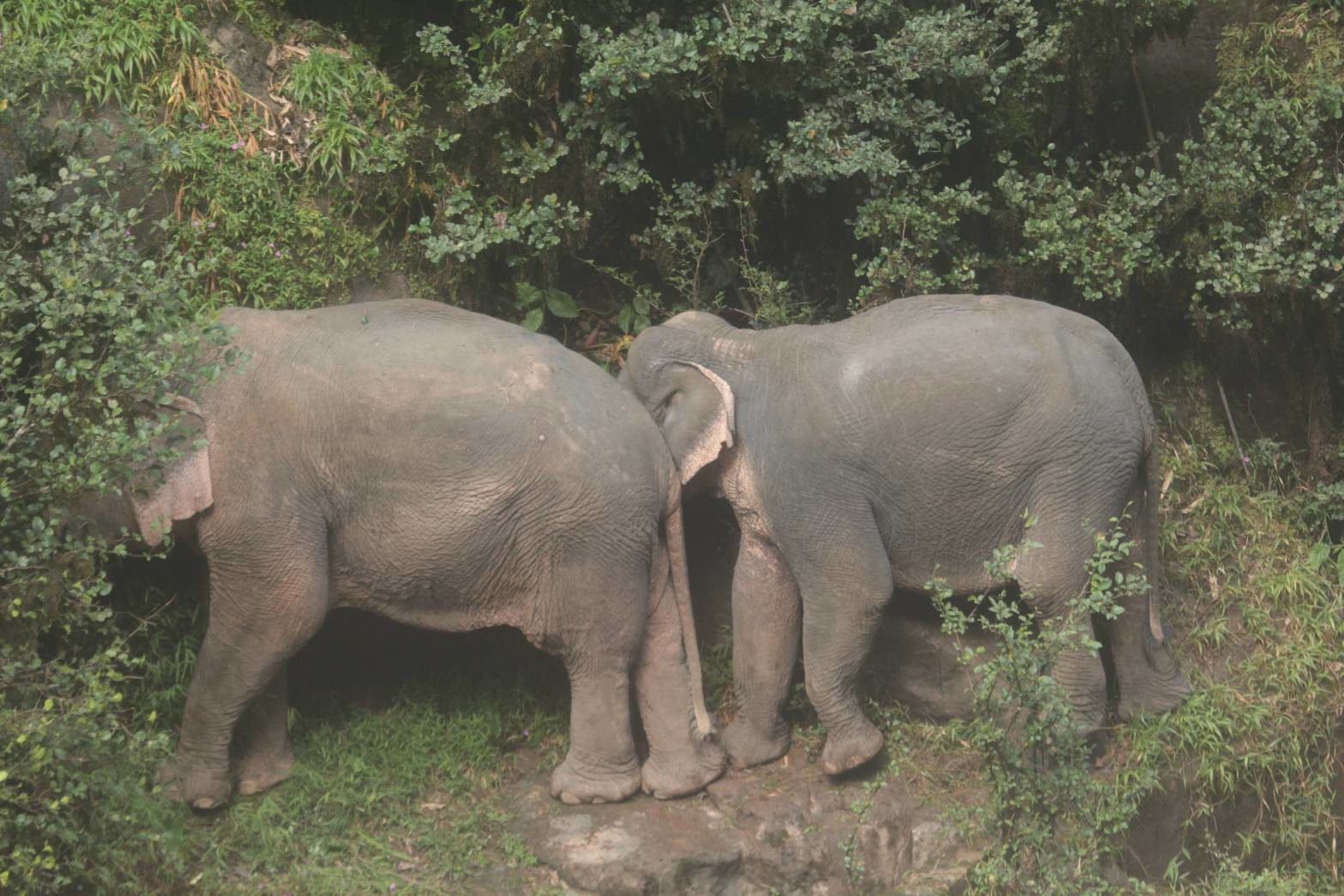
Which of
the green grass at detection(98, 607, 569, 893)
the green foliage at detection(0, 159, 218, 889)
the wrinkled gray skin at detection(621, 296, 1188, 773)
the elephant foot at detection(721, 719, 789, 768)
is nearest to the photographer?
the green foliage at detection(0, 159, 218, 889)

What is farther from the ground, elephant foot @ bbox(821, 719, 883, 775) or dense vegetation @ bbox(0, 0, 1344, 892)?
dense vegetation @ bbox(0, 0, 1344, 892)

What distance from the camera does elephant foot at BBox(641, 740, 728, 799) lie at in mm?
6195

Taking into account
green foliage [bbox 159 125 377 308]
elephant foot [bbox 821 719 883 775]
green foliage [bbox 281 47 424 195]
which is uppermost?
green foliage [bbox 281 47 424 195]

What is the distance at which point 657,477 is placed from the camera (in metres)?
6.07

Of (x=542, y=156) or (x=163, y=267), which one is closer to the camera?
(x=163, y=267)

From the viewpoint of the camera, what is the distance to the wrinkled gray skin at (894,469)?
5.97m

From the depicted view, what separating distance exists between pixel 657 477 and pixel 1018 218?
2.26 m

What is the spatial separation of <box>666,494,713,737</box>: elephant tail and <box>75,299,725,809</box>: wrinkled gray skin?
0.12 metres

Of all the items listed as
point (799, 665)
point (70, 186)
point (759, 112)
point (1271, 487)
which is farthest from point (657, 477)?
point (1271, 487)

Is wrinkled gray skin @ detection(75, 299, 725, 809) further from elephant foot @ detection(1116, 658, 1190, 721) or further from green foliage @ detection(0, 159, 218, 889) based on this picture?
elephant foot @ detection(1116, 658, 1190, 721)

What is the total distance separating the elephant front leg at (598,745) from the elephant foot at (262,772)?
1.02 m

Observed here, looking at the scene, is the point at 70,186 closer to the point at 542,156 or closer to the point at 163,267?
the point at 163,267

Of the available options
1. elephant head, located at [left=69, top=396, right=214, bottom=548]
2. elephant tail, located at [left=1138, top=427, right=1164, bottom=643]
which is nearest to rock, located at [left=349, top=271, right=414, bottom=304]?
elephant head, located at [left=69, top=396, right=214, bottom=548]

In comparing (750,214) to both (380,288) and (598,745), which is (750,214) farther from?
(598,745)
